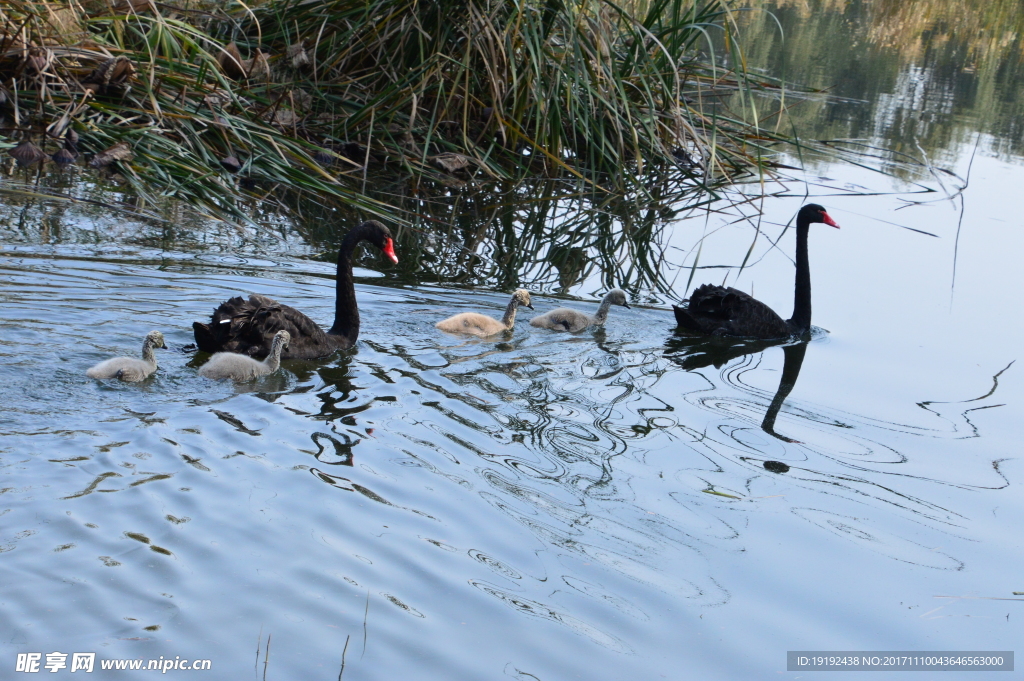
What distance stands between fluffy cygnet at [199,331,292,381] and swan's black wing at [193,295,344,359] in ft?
0.39

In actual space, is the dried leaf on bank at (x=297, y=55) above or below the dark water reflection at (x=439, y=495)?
above

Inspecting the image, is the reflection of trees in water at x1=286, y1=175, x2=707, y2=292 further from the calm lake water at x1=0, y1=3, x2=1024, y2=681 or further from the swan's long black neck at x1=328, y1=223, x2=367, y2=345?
the swan's long black neck at x1=328, y1=223, x2=367, y2=345

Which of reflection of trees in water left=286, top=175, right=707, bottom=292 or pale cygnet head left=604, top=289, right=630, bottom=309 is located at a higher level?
reflection of trees in water left=286, top=175, right=707, bottom=292

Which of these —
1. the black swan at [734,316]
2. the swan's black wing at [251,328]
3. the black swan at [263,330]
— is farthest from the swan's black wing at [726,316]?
the swan's black wing at [251,328]

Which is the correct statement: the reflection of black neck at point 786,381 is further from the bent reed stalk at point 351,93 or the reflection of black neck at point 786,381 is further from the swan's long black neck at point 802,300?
the bent reed stalk at point 351,93

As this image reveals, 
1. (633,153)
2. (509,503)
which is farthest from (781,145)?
(509,503)

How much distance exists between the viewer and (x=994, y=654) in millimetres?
3514

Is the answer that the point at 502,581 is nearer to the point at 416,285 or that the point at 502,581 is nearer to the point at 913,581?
the point at 913,581

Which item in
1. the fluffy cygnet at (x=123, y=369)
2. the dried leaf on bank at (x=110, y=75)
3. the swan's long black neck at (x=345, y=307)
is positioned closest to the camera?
the fluffy cygnet at (x=123, y=369)

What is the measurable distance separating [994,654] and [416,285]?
458 cm

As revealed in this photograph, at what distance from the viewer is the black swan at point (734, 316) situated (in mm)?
6887

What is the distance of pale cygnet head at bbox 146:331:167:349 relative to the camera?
527cm

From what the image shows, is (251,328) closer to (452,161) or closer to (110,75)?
(110,75)

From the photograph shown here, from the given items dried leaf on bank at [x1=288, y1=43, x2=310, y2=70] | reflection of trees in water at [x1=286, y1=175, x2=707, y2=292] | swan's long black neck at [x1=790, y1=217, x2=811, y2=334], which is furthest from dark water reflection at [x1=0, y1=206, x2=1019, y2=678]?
dried leaf on bank at [x1=288, y1=43, x2=310, y2=70]
